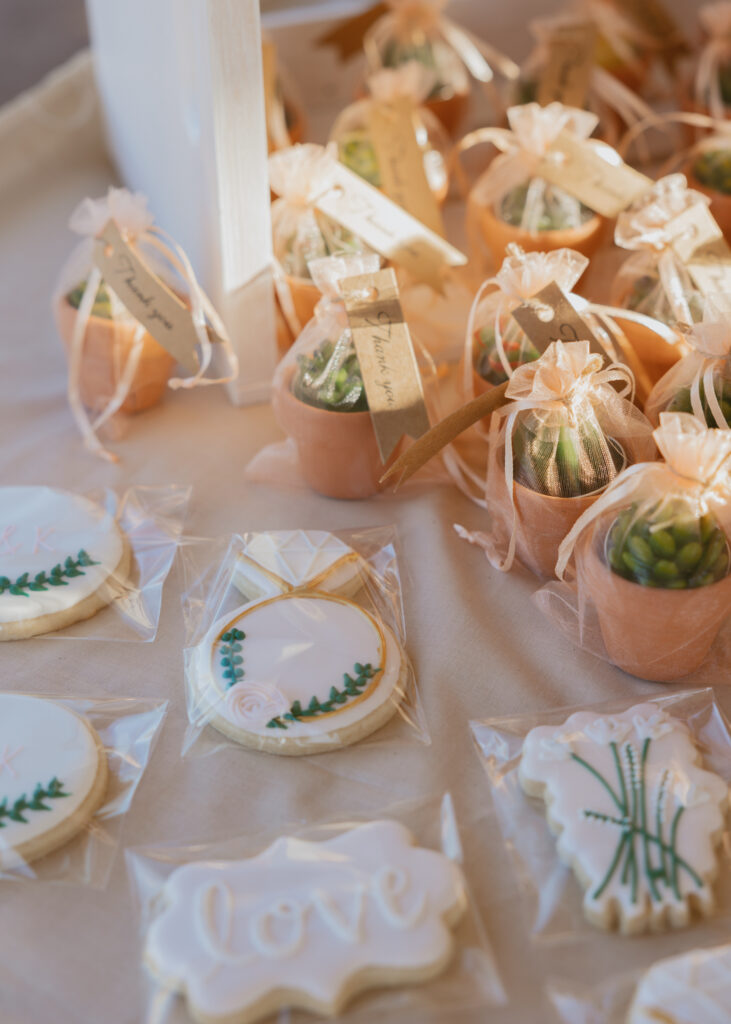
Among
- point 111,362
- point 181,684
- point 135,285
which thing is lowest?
point 181,684

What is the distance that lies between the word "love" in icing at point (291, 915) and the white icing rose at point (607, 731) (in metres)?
0.22

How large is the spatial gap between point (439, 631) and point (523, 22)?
1385 millimetres

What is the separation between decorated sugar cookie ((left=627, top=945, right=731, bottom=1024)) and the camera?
2.36 ft

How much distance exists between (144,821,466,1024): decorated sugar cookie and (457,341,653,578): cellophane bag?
0.36 metres

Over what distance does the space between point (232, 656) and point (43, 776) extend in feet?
0.67

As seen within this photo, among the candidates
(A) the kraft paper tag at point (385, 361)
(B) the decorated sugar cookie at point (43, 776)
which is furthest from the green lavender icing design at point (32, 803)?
(A) the kraft paper tag at point (385, 361)

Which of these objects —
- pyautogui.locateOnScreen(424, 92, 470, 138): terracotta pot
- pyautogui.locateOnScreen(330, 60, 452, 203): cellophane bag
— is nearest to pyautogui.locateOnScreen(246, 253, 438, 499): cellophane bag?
pyautogui.locateOnScreen(330, 60, 452, 203): cellophane bag

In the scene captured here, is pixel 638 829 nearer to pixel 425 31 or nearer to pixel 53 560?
pixel 53 560

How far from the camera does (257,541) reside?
3.69ft

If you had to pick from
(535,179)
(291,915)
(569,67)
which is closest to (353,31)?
(569,67)

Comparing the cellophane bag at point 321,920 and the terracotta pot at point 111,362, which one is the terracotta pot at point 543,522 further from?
the terracotta pot at point 111,362

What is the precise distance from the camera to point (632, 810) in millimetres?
844

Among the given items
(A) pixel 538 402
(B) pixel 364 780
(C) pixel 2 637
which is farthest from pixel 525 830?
(C) pixel 2 637

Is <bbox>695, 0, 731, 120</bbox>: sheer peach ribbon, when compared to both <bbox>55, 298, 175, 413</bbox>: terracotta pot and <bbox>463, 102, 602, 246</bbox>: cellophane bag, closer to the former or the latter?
<bbox>463, 102, 602, 246</bbox>: cellophane bag
